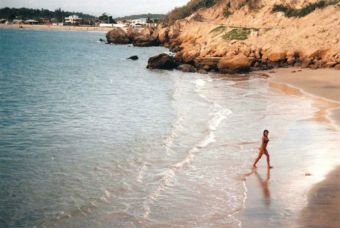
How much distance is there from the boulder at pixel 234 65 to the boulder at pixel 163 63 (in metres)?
6.33

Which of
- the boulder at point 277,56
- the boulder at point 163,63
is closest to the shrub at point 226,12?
the boulder at point 163,63

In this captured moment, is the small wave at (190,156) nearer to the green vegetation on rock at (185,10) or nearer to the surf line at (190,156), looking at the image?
the surf line at (190,156)

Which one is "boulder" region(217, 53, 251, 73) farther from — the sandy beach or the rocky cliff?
the sandy beach

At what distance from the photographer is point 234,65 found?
45.8 meters

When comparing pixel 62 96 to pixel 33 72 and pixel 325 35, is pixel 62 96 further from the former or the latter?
pixel 325 35

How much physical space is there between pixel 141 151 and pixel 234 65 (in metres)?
28.5

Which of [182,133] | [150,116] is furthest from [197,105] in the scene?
[182,133]

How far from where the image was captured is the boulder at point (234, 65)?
150ft

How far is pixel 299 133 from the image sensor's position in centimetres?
2078

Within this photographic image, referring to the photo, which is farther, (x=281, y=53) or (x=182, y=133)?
(x=281, y=53)

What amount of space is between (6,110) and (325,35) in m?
34.4

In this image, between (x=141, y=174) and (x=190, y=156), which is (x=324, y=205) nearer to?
(x=141, y=174)

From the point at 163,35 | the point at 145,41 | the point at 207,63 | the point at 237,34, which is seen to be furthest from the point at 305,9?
the point at 145,41

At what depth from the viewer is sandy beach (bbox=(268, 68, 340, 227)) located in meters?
11.7
